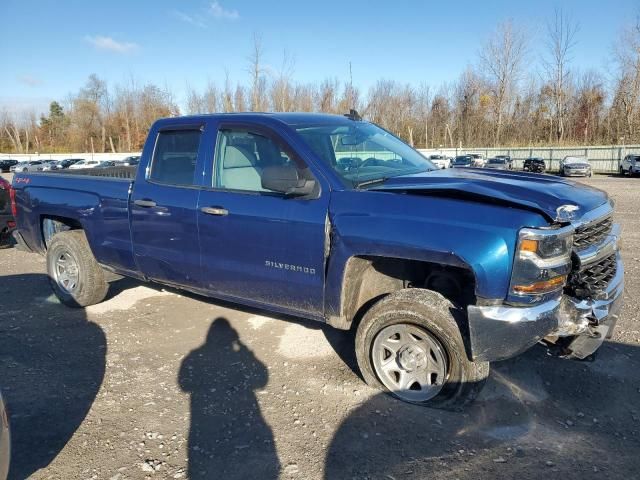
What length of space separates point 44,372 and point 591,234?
165 inches

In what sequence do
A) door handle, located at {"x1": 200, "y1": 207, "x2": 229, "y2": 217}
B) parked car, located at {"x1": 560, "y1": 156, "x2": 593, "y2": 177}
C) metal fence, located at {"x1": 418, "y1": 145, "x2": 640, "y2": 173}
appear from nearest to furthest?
door handle, located at {"x1": 200, "y1": 207, "x2": 229, "y2": 217}, parked car, located at {"x1": 560, "y1": 156, "x2": 593, "y2": 177}, metal fence, located at {"x1": 418, "y1": 145, "x2": 640, "y2": 173}

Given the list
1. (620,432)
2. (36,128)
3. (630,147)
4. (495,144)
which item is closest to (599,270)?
(620,432)

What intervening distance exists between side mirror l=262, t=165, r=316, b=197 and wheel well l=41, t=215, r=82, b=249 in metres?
3.09

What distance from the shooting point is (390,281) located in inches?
145

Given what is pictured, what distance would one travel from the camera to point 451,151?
52.1 metres

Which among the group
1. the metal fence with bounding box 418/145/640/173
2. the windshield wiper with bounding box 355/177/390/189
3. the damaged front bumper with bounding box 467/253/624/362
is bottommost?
the damaged front bumper with bounding box 467/253/624/362

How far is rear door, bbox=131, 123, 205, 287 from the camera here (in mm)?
4137

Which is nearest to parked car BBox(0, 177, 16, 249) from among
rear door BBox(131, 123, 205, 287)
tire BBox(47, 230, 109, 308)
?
tire BBox(47, 230, 109, 308)

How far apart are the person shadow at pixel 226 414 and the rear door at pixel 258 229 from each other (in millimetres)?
557

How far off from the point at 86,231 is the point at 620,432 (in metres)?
4.87

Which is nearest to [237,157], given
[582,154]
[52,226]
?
[52,226]

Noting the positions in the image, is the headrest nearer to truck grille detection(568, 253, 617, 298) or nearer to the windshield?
the windshield

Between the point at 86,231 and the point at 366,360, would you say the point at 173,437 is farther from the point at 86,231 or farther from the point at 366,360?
the point at 86,231

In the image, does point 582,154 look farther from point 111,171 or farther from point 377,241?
point 377,241
